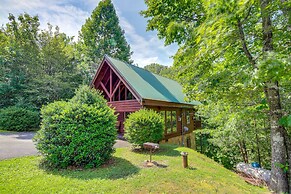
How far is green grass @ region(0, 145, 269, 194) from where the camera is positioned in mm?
4281

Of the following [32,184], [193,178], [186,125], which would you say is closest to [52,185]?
[32,184]

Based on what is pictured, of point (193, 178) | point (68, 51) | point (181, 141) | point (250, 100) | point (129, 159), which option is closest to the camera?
point (193, 178)

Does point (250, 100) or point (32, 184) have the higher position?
point (250, 100)

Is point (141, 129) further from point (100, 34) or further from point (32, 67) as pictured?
point (100, 34)

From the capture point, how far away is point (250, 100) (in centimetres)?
588

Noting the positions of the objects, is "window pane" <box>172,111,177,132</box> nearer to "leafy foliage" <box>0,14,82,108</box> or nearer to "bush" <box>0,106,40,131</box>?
"bush" <box>0,106,40,131</box>

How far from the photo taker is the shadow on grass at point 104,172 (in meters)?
5.16

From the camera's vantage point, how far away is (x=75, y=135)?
591 cm

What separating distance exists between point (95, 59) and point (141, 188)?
2521cm

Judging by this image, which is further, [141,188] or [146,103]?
[146,103]

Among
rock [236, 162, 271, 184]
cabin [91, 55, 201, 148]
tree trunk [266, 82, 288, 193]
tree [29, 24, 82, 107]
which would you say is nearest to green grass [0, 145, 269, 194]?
tree trunk [266, 82, 288, 193]

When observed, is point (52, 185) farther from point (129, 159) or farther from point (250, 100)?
point (250, 100)

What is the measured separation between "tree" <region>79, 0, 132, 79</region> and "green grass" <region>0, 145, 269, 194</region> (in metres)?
22.7

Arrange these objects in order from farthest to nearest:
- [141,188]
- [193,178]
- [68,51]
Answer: [68,51] < [193,178] < [141,188]
